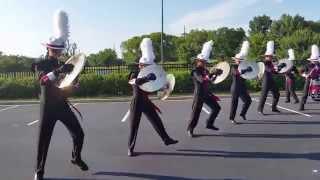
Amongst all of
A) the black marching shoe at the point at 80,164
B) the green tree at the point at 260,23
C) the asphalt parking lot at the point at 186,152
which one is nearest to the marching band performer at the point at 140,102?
the asphalt parking lot at the point at 186,152

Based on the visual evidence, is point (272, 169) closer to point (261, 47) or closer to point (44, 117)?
point (44, 117)

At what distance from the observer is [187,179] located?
769cm

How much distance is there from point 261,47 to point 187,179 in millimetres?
35599

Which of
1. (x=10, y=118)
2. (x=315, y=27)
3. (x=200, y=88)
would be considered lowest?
(x=10, y=118)

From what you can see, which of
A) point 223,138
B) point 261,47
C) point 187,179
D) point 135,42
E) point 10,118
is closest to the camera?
point 187,179

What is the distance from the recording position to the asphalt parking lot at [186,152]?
807 cm

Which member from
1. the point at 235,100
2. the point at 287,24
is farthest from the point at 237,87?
the point at 287,24

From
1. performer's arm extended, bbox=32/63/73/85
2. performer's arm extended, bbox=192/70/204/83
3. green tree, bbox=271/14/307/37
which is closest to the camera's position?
performer's arm extended, bbox=32/63/73/85

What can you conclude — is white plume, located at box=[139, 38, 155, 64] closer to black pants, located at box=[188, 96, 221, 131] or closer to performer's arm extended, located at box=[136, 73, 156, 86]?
performer's arm extended, located at box=[136, 73, 156, 86]

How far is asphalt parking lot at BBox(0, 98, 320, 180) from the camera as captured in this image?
26.5 feet

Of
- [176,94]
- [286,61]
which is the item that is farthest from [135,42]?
[286,61]

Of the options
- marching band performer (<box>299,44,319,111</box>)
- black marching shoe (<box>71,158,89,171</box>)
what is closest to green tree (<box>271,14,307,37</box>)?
marching band performer (<box>299,44,319,111</box>)

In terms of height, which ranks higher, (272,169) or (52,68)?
(52,68)

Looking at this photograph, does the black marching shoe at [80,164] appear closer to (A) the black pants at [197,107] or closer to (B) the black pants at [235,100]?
(A) the black pants at [197,107]
